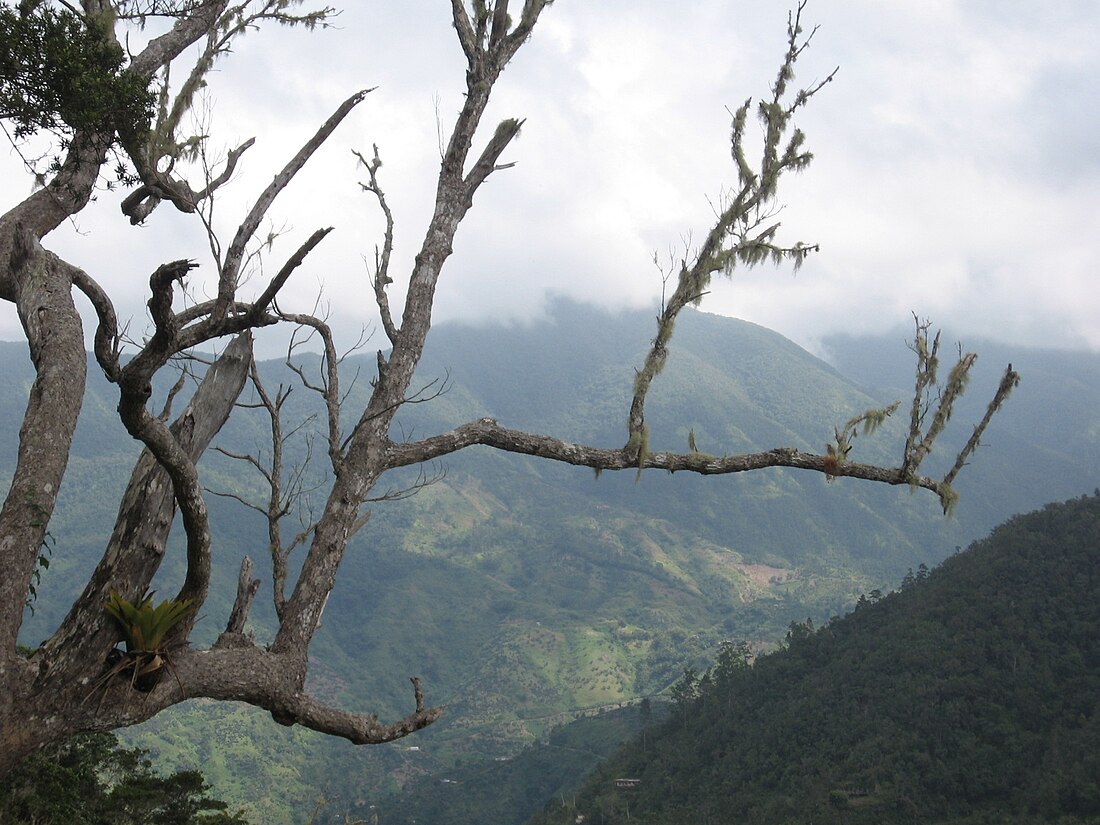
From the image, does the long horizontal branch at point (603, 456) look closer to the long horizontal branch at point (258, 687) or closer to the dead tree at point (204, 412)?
the dead tree at point (204, 412)

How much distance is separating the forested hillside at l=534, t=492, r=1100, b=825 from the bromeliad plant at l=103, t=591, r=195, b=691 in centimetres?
4347

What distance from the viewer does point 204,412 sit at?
A: 14.0ft

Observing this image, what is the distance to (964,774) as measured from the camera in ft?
140

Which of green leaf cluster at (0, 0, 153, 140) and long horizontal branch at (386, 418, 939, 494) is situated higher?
green leaf cluster at (0, 0, 153, 140)

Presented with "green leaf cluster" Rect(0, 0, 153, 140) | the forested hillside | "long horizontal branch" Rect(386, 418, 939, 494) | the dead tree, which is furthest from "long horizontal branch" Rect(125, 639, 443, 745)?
the forested hillside

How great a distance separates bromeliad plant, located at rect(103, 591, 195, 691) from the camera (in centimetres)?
346

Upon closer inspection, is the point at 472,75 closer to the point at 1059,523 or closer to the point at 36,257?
the point at 36,257

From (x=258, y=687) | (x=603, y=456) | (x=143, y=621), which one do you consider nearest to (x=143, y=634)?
(x=143, y=621)

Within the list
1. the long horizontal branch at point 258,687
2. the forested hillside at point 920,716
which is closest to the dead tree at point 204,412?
the long horizontal branch at point 258,687

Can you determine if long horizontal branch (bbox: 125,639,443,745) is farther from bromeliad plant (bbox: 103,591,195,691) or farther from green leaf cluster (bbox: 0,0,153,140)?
green leaf cluster (bbox: 0,0,153,140)

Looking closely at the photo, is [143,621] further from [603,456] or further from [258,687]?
[603,456]

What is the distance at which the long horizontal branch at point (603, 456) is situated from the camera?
4508 millimetres

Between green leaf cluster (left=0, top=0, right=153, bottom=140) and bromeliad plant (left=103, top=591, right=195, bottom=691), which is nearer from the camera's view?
bromeliad plant (left=103, top=591, right=195, bottom=691)

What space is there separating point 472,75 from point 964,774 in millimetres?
48589
